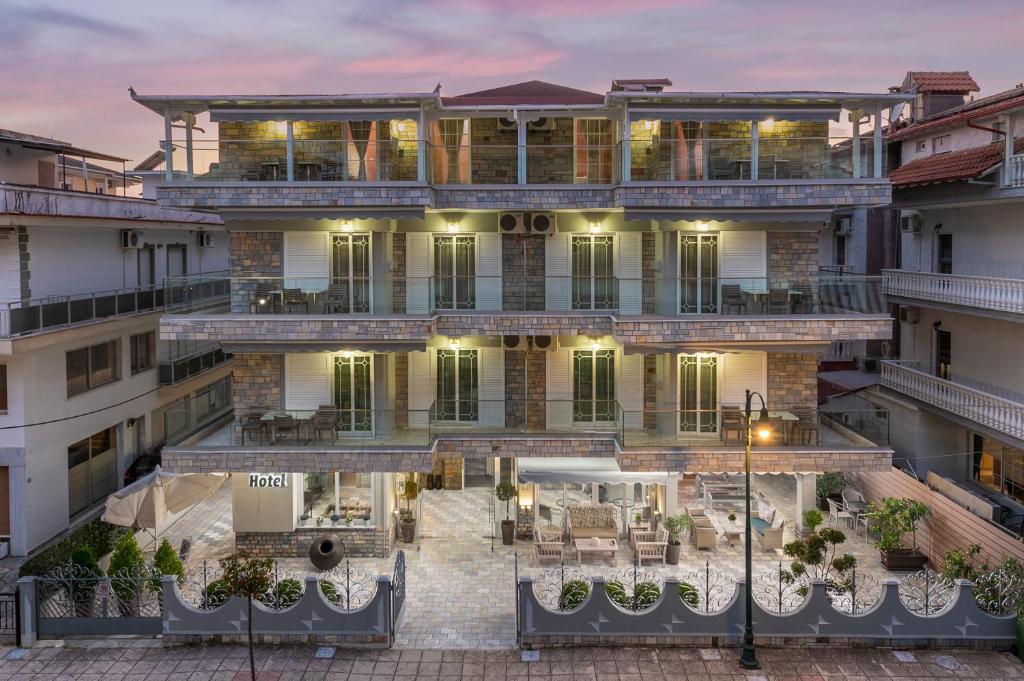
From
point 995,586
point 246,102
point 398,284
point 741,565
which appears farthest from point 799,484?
point 246,102

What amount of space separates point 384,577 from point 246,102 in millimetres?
10823

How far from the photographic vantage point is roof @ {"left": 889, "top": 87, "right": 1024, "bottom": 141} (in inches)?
778

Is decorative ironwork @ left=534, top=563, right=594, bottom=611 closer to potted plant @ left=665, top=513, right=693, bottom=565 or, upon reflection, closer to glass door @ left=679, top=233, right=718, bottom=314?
potted plant @ left=665, top=513, right=693, bottom=565

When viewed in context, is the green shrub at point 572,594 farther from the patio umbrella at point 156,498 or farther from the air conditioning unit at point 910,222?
the air conditioning unit at point 910,222

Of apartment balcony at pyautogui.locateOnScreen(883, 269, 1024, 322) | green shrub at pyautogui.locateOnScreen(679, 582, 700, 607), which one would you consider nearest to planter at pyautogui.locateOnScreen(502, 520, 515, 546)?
green shrub at pyautogui.locateOnScreen(679, 582, 700, 607)

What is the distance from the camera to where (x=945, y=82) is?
90.1ft

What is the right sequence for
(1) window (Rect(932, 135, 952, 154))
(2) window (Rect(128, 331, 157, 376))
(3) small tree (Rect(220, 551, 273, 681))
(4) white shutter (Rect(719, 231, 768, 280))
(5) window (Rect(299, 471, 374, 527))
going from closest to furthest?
(3) small tree (Rect(220, 551, 273, 681))
(4) white shutter (Rect(719, 231, 768, 280))
(5) window (Rect(299, 471, 374, 527))
(1) window (Rect(932, 135, 952, 154))
(2) window (Rect(128, 331, 157, 376))

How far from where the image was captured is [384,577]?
1537 centimetres

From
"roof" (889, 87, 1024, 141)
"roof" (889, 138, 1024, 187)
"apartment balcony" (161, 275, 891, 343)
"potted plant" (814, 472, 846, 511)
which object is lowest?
"potted plant" (814, 472, 846, 511)

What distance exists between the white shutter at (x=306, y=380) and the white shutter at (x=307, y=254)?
200cm

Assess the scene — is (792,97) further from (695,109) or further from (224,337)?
(224,337)

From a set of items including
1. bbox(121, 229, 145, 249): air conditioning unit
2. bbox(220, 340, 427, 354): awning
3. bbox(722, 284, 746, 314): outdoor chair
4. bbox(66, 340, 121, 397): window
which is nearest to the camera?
bbox(220, 340, 427, 354): awning

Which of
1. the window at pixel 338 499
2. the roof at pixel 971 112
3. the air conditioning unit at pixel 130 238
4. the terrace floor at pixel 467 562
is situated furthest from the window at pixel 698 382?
the air conditioning unit at pixel 130 238

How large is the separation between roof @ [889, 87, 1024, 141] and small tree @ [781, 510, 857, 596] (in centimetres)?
1072
